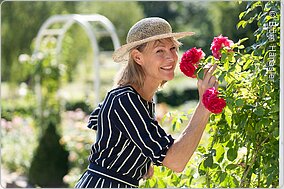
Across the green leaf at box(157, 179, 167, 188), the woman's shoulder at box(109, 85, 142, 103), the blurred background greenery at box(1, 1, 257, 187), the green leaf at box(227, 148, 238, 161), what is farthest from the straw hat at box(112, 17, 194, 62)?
the blurred background greenery at box(1, 1, 257, 187)

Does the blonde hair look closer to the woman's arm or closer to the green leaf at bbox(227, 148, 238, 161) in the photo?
the woman's arm

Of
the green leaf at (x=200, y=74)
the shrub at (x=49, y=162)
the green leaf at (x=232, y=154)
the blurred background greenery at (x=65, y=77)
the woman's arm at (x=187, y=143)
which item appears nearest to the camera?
the woman's arm at (x=187, y=143)

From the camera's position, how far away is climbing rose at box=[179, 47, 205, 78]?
2400 millimetres

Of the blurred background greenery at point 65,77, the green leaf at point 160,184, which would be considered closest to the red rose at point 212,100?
the green leaf at point 160,184

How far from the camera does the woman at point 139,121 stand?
2.27 metres

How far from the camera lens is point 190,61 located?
2410 mm

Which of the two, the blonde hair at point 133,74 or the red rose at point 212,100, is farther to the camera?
the blonde hair at point 133,74

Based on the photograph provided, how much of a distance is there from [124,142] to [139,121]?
4.5 inches

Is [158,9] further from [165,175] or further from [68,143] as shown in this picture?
[165,175]

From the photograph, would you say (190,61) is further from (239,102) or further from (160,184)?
(160,184)

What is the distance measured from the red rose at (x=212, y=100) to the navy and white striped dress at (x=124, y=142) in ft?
0.55

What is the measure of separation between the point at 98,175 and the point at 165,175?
22.5 inches

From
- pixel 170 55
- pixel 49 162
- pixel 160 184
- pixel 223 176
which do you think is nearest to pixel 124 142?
pixel 170 55

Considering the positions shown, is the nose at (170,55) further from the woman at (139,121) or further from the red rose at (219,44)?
the red rose at (219,44)
